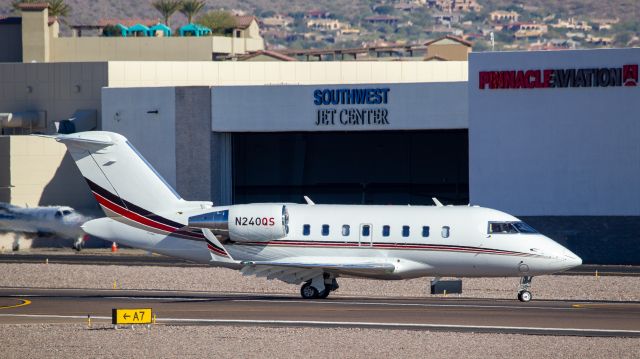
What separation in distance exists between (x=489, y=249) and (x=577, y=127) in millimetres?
21380

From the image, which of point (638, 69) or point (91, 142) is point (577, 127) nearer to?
point (638, 69)

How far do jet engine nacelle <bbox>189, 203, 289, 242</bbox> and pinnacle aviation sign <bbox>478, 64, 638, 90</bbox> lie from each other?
23.1m

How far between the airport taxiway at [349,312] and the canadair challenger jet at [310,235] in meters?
1.08

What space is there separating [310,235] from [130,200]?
6035 millimetres

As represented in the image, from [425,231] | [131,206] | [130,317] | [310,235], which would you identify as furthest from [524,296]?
[130,317]

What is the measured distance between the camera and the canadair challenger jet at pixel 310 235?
37.6 meters

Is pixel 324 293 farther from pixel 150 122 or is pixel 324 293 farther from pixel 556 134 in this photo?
pixel 150 122

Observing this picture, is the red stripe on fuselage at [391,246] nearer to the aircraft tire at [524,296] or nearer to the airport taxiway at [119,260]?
the aircraft tire at [524,296]

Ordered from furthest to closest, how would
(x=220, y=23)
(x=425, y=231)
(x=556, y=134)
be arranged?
(x=220, y=23), (x=556, y=134), (x=425, y=231)

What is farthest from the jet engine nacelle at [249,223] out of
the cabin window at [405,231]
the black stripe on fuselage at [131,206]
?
the cabin window at [405,231]

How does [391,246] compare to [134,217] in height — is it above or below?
below

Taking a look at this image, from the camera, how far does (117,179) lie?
129ft

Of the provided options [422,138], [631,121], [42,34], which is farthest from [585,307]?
[42,34]

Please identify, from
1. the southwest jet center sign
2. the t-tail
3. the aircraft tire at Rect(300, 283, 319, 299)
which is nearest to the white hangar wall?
the southwest jet center sign
